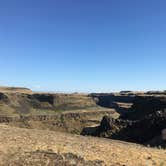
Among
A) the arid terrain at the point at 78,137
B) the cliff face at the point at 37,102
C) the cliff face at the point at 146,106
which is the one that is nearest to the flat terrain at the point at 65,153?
the arid terrain at the point at 78,137

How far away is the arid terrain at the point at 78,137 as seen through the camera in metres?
18.3

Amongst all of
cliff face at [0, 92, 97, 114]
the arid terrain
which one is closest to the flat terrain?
the arid terrain

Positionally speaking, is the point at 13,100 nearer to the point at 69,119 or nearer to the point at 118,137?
the point at 69,119

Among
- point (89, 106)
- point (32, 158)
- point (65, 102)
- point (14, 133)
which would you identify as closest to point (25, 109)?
point (65, 102)

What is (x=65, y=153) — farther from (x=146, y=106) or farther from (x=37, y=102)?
(x=37, y=102)

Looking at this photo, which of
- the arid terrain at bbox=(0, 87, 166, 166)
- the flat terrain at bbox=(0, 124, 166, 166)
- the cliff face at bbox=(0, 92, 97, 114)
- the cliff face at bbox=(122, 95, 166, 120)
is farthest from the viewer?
the cliff face at bbox=(0, 92, 97, 114)

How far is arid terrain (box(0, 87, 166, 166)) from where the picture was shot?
18306 mm

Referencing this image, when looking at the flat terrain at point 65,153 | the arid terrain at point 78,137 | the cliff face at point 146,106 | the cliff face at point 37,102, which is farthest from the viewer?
the cliff face at point 37,102

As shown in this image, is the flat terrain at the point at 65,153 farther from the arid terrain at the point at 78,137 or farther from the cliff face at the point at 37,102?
the cliff face at the point at 37,102

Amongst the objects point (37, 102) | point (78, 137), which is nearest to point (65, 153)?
point (78, 137)

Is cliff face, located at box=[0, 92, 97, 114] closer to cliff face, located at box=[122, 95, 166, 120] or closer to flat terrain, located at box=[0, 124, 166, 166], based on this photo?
cliff face, located at box=[122, 95, 166, 120]

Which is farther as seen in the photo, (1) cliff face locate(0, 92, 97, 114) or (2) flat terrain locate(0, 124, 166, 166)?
(1) cliff face locate(0, 92, 97, 114)

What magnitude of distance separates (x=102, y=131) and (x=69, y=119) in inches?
1219

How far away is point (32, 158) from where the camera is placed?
57.6 feet
